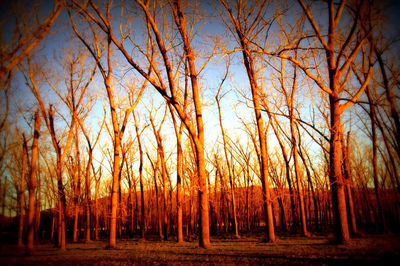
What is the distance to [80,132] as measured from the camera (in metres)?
16.6

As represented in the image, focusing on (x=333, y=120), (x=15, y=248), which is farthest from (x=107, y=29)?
(x=333, y=120)

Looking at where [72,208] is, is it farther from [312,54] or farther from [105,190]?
[105,190]

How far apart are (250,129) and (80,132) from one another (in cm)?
1445

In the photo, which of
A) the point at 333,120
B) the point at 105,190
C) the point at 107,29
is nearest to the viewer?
the point at 333,120

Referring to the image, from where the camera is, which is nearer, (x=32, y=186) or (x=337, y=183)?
(x=32, y=186)

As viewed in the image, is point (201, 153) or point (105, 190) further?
point (105, 190)

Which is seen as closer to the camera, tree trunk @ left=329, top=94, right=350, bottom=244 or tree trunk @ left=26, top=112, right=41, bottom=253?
tree trunk @ left=26, top=112, right=41, bottom=253

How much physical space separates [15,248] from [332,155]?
30.7ft

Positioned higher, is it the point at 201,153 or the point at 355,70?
the point at 355,70

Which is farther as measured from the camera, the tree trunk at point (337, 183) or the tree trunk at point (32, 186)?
the tree trunk at point (337, 183)

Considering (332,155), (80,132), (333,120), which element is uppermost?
(80,132)

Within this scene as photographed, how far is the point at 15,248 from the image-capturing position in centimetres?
406

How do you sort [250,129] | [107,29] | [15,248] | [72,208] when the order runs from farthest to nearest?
[250,129] < [72,208] < [107,29] < [15,248]

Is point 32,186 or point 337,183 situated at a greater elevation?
point 32,186
